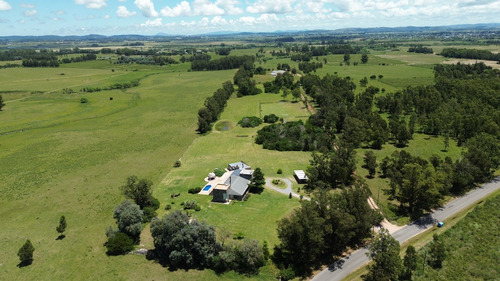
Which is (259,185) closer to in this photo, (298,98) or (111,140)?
(111,140)

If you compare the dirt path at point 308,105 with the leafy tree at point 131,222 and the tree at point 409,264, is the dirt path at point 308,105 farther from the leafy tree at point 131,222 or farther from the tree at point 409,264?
the leafy tree at point 131,222

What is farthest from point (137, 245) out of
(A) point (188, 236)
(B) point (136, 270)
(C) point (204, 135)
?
(C) point (204, 135)

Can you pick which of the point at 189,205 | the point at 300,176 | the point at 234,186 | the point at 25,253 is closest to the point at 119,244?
the point at 25,253

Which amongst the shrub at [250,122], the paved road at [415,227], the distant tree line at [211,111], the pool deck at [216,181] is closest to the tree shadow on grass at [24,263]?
the pool deck at [216,181]

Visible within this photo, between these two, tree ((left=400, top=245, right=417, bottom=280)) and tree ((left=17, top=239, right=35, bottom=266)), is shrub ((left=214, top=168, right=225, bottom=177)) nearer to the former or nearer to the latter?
tree ((left=17, top=239, right=35, bottom=266))

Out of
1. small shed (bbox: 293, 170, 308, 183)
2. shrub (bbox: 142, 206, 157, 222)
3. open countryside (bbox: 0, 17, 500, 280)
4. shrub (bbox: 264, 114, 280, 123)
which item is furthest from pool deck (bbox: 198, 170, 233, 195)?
shrub (bbox: 264, 114, 280, 123)

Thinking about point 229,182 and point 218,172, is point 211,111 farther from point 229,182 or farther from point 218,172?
point 229,182
